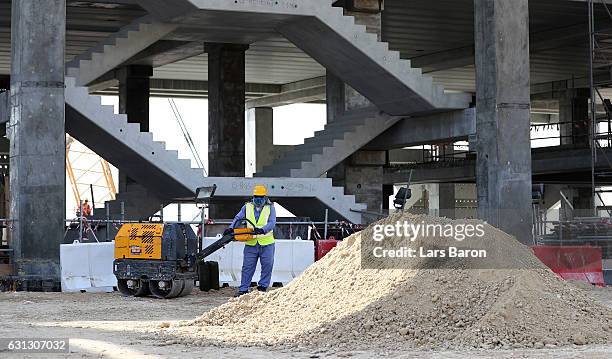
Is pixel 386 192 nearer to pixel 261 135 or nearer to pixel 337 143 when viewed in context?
pixel 261 135

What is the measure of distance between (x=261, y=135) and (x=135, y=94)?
19.6 m

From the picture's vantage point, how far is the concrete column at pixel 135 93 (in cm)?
4391

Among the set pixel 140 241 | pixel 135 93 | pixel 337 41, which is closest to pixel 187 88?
pixel 135 93

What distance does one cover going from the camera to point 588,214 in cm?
3353

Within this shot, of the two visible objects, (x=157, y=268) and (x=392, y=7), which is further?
(x=392, y=7)

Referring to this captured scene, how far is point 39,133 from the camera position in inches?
1122

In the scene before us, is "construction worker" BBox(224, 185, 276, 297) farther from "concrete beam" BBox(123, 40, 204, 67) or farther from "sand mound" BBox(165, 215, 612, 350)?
"concrete beam" BBox(123, 40, 204, 67)

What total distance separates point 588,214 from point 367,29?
8473 mm

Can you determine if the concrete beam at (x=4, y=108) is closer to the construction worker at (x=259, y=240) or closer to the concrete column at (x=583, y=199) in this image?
the construction worker at (x=259, y=240)

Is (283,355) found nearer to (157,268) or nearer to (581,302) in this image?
(581,302)

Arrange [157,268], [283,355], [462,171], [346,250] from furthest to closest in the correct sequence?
[462,171] < [157,268] < [346,250] < [283,355]

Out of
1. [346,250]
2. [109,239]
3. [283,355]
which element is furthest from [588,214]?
[283,355]


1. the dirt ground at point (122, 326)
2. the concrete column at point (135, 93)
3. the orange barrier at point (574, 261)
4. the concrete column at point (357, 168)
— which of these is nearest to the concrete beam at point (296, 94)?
the concrete column at point (135, 93)

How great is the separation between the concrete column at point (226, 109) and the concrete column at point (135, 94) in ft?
12.9
